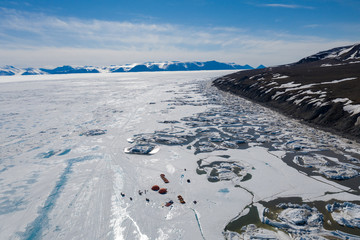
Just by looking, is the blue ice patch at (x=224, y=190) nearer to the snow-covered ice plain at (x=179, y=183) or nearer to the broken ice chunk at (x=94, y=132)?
the snow-covered ice plain at (x=179, y=183)

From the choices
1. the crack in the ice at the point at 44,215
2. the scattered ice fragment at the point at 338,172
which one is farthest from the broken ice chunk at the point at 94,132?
the scattered ice fragment at the point at 338,172

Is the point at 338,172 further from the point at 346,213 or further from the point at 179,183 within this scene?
the point at 179,183

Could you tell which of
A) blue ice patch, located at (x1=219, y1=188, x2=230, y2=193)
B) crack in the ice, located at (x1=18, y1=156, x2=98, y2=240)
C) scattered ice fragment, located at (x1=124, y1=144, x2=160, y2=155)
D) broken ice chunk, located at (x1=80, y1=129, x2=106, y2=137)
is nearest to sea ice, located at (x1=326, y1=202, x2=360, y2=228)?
blue ice patch, located at (x1=219, y1=188, x2=230, y2=193)

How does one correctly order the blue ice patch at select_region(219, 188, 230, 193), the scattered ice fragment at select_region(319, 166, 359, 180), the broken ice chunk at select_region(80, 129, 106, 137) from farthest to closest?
the broken ice chunk at select_region(80, 129, 106, 137), the scattered ice fragment at select_region(319, 166, 359, 180), the blue ice patch at select_region(219, 188, 230, 193)

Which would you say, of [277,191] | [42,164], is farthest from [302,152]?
[42,164]

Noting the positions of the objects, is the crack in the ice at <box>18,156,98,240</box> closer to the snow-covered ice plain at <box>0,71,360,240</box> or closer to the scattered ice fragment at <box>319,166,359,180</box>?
the snow-covered ice plain at <box>0,71,360,240</box>

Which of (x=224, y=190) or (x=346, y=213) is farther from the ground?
(x=346, y=213)

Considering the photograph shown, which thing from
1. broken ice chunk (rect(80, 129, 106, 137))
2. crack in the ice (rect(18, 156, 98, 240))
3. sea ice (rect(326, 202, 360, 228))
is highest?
sea ice (rect(326, 202, 360, 228))

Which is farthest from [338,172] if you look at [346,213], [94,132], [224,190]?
[94,132]

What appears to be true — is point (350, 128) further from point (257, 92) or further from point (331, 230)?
point (257, 92)
